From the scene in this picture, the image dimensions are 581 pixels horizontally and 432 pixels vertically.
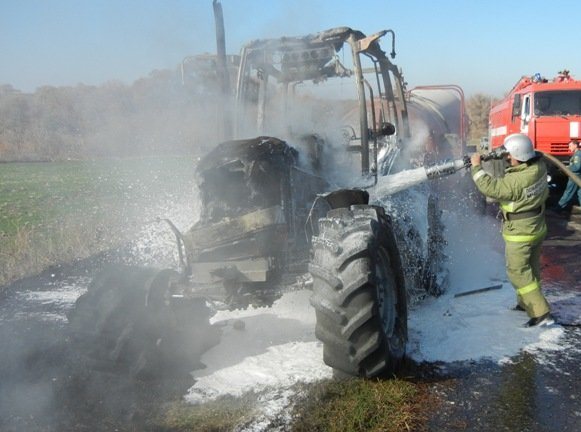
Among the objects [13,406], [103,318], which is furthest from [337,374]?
[13,406]

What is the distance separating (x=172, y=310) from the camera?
165 inches

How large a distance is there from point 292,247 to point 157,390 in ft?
4.90

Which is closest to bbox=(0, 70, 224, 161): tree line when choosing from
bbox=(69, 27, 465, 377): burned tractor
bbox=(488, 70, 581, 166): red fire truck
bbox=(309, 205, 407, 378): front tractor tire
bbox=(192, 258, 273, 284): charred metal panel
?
bbox=(69, 27, 465, 377): burned tractor

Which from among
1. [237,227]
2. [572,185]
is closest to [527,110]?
[572,185]

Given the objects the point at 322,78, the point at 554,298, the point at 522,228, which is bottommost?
the point at 554,298

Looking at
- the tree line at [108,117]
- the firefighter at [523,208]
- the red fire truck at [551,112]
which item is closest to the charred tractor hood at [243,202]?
the tree line at [108,117]

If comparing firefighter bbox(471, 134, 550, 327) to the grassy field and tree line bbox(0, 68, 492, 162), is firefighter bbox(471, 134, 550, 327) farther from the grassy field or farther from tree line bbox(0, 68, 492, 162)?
the grassy field

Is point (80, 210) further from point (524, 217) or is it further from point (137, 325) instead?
point (524, 217)

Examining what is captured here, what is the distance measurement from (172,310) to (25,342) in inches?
64.5

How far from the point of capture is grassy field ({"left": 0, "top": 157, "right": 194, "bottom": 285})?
A: 7.70 m

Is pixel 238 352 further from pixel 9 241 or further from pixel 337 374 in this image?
pixel 9 241

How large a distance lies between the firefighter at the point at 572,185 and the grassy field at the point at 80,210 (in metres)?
8.23

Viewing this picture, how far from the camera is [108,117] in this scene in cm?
433

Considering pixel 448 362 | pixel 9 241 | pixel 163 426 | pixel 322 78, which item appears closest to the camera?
pixel 163 426
